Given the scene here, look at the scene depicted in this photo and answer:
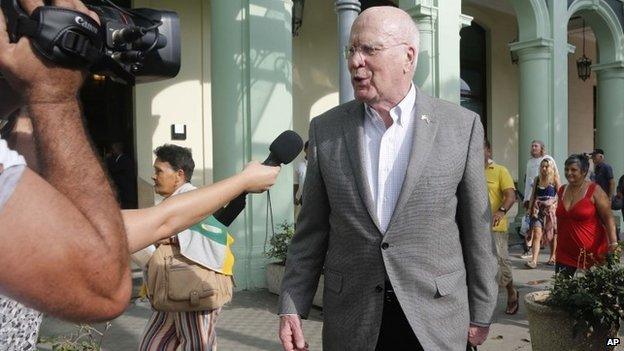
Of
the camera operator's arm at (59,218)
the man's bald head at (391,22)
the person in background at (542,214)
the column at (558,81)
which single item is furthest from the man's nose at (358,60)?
the column at (558,81)

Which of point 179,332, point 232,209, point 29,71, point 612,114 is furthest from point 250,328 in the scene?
point 612,114

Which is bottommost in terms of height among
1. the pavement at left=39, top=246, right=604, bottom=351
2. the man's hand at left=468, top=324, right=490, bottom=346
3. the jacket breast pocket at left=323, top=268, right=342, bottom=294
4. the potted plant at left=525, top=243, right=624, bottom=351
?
the pavement at left=39, top=246, right=604, bottom=351

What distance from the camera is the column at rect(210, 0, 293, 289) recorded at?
701 centimetres

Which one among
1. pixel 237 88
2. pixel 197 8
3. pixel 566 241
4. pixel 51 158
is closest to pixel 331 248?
pixel 51 158

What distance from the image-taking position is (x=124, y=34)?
1478 millimetres

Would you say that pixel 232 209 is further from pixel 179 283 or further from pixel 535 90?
pixel 535 90

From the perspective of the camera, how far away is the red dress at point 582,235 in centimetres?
550

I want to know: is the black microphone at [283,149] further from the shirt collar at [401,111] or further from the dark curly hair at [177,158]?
the dark curly hair at [177,158]

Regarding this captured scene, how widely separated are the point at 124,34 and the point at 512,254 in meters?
9.78

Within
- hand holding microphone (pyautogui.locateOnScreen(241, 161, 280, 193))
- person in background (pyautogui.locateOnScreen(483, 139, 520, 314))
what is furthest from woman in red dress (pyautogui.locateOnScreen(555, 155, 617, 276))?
hand holding microphone (pyautogui.locateOnScreen(241, 161, 280, 193))

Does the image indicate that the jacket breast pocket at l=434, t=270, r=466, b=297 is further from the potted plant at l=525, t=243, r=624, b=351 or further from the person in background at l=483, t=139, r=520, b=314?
the person in background at l=483, t=139, r=520, b=314

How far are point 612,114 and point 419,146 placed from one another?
515 inches

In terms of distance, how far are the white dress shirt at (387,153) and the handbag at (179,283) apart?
1.37 m

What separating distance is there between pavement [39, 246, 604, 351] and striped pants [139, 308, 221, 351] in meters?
1.58
